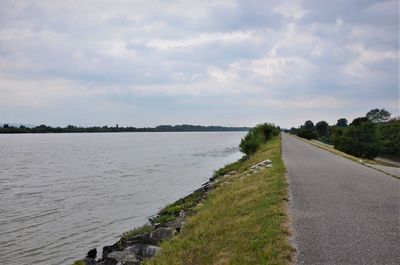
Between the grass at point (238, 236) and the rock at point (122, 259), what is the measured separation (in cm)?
81

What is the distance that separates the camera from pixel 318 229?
9.01 m

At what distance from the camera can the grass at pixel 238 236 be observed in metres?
7.70

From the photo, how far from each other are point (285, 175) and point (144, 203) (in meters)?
8.52

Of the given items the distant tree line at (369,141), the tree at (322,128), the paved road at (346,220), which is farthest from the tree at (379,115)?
the paved road at (346,220)

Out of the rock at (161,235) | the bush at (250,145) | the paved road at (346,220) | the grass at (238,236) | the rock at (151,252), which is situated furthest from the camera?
the bush at (250,145)

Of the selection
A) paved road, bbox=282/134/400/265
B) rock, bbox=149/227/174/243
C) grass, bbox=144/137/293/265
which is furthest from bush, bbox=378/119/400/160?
rock, bbox=149/227/174/243

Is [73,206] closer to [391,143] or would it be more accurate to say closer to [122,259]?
[122,259]

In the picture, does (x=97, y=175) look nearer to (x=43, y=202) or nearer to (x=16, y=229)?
(x=43, y=202)

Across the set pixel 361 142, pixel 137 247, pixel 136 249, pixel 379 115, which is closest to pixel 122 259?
pixel 136 249

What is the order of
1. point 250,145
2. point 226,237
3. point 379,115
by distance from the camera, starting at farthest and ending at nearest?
point 379,115 → point 250,145 → point 226,237

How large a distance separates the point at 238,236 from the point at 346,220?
9.43ft

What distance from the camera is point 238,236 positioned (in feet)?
30.1

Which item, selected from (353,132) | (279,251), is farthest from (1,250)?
(353,132)

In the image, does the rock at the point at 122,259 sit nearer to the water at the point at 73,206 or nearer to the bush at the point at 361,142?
the water at the point at 73,206
